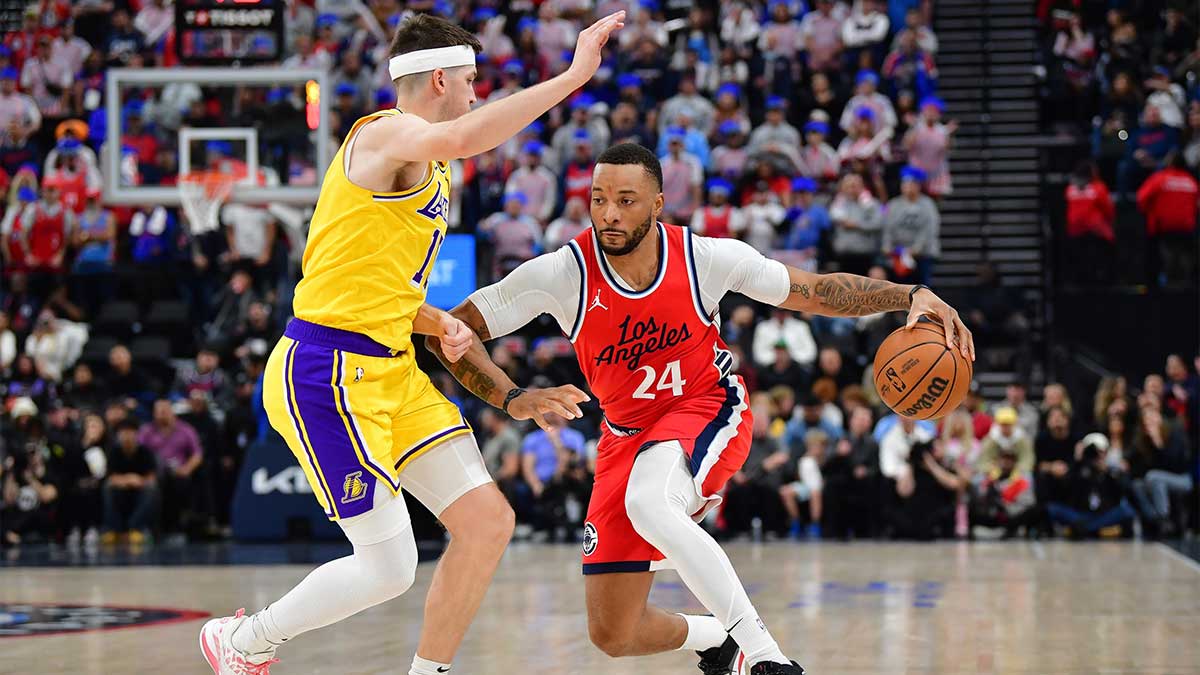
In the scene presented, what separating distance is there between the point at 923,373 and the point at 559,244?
11249mm

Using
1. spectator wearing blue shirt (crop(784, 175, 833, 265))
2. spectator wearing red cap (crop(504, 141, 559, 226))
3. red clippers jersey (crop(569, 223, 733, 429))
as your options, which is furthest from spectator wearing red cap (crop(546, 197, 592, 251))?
red clippers jersey (crop(569, 223, 733, 429))

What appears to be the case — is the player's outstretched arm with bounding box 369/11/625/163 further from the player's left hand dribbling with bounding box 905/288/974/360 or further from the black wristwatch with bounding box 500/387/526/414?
the player's left hand dribbling with bounding box 905/288/974/360

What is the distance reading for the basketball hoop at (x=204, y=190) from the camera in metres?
13.7

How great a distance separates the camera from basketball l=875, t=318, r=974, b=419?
5.82 meters

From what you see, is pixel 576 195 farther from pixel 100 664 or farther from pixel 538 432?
pixel 100 664

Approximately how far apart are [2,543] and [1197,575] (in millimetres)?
10774

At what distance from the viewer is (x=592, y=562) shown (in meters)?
5.90

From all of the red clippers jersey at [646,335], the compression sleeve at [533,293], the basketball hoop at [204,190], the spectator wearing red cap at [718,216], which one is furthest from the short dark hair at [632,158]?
the spectator wearing red cap at [718,216]

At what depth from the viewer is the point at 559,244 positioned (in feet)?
55.6

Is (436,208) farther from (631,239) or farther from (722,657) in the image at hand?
(722,657)

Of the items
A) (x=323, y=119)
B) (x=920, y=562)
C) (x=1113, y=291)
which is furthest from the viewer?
(x=1113, y=291)

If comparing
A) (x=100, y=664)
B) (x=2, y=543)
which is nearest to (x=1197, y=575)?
(x=100, y=664)

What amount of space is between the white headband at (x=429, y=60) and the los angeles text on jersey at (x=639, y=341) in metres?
1.14

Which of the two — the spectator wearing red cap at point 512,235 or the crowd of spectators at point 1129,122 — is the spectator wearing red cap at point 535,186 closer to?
the spectator wearing red cap at point 512,235
